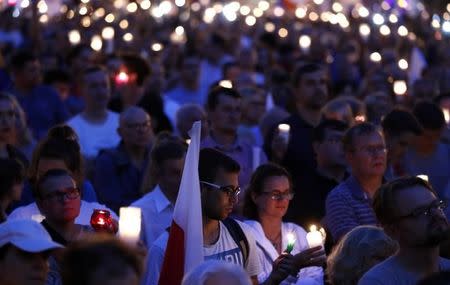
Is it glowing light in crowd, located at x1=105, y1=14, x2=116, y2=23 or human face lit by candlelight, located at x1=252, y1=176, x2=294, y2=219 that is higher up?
glowing light in crowd, located at x1=105, y1=14, x2=116, y2=23

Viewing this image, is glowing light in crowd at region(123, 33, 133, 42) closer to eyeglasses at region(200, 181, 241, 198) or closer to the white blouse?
the white blouse

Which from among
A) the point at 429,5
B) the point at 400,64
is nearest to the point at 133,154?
the point at 400,64

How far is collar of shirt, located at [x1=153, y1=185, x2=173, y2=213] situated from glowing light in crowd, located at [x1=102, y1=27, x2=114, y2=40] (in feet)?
36.4

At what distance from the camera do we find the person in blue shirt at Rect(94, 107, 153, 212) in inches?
412

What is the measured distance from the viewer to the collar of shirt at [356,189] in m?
8.73

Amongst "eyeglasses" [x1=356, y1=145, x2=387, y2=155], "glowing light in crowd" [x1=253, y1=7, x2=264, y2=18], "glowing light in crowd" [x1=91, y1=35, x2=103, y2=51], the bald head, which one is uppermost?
"glowing light in crowd" [x1=253, y1=7, x2=264, y2=18]

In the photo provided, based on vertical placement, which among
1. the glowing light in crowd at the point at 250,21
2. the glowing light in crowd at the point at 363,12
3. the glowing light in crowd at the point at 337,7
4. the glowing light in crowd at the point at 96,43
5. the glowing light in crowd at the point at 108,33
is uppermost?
A: the glowing light in crowd at the point at 337,7

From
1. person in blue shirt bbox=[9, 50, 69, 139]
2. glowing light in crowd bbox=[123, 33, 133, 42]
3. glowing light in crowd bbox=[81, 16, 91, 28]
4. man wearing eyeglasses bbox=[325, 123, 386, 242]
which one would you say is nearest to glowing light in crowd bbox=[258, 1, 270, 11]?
glowing light in crowd bbox=[81, 16, 91, 28]

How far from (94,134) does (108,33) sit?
323 inches

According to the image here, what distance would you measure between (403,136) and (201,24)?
1751 cm

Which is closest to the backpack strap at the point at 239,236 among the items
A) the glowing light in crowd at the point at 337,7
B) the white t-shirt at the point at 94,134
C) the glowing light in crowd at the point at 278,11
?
the white t-shirt at the point at 94,134

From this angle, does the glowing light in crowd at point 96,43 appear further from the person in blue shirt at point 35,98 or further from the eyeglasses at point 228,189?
the eyeglasses at point 228,189

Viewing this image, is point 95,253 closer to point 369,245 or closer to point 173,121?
point 369,245

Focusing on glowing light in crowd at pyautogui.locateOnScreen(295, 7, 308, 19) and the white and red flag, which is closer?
the white and red flag
